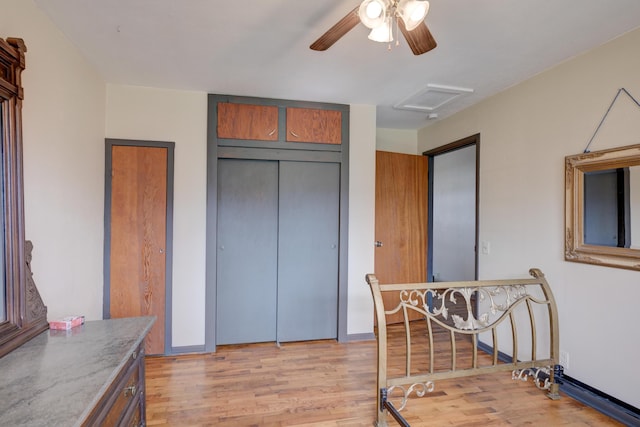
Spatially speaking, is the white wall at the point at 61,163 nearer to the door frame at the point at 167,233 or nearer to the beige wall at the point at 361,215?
the door frame at the point at 167,233

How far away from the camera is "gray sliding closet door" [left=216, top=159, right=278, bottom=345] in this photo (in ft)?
10.6

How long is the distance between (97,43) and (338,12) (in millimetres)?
1666

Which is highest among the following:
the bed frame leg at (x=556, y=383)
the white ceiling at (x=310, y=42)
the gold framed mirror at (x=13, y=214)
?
the white ceiling at (x=310, y=42)

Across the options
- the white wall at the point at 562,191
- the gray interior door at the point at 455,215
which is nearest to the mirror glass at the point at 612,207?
the white wall at the point at 562,191

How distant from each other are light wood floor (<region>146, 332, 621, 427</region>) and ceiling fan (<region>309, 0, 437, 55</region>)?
7.19 ft

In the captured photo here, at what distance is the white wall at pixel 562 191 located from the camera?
6.88ft

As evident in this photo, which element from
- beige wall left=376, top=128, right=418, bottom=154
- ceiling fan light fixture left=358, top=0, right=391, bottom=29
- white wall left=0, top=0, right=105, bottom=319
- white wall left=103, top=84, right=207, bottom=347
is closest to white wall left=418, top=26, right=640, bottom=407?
beige wall left=376, top=128, right=418, bottom=154

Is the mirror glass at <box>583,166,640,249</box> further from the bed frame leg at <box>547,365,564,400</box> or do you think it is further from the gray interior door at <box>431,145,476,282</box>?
the gray interior door at <box>431,145,476,282</box>

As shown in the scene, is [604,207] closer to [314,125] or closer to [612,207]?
[612,207]

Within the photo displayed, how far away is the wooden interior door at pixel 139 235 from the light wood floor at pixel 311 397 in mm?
503

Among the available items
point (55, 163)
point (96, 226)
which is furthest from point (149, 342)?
point (55, 163)

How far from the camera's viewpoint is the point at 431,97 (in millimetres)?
3172

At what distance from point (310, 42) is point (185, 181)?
1690 millimetres

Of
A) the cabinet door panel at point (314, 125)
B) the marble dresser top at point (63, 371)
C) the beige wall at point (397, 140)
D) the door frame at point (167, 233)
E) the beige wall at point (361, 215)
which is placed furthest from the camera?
the beige wall at point (397, 140)
